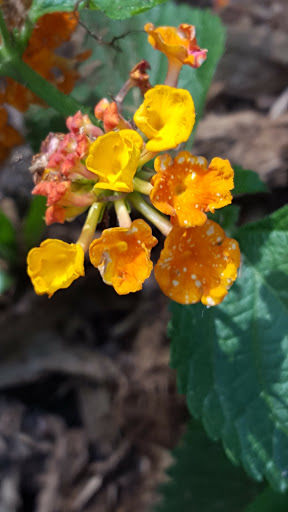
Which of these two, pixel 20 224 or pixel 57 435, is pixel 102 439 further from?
pixel 20 224

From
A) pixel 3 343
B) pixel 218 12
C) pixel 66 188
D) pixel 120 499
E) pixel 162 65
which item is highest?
pixel 66 188

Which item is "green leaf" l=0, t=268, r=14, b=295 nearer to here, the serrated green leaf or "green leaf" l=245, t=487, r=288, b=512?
the serrated green leaf

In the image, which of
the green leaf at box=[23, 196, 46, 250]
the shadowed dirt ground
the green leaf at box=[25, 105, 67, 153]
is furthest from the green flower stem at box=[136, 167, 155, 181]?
the shadowed dirt ground

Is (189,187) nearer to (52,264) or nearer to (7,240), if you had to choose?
(52,264)

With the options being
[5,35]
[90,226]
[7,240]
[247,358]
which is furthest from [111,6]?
[7,240]

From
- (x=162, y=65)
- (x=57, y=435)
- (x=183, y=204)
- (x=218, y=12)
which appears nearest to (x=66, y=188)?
(x=183, y=204)

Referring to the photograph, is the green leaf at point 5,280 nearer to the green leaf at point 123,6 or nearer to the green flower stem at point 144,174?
the green flower stem at point 144,174
